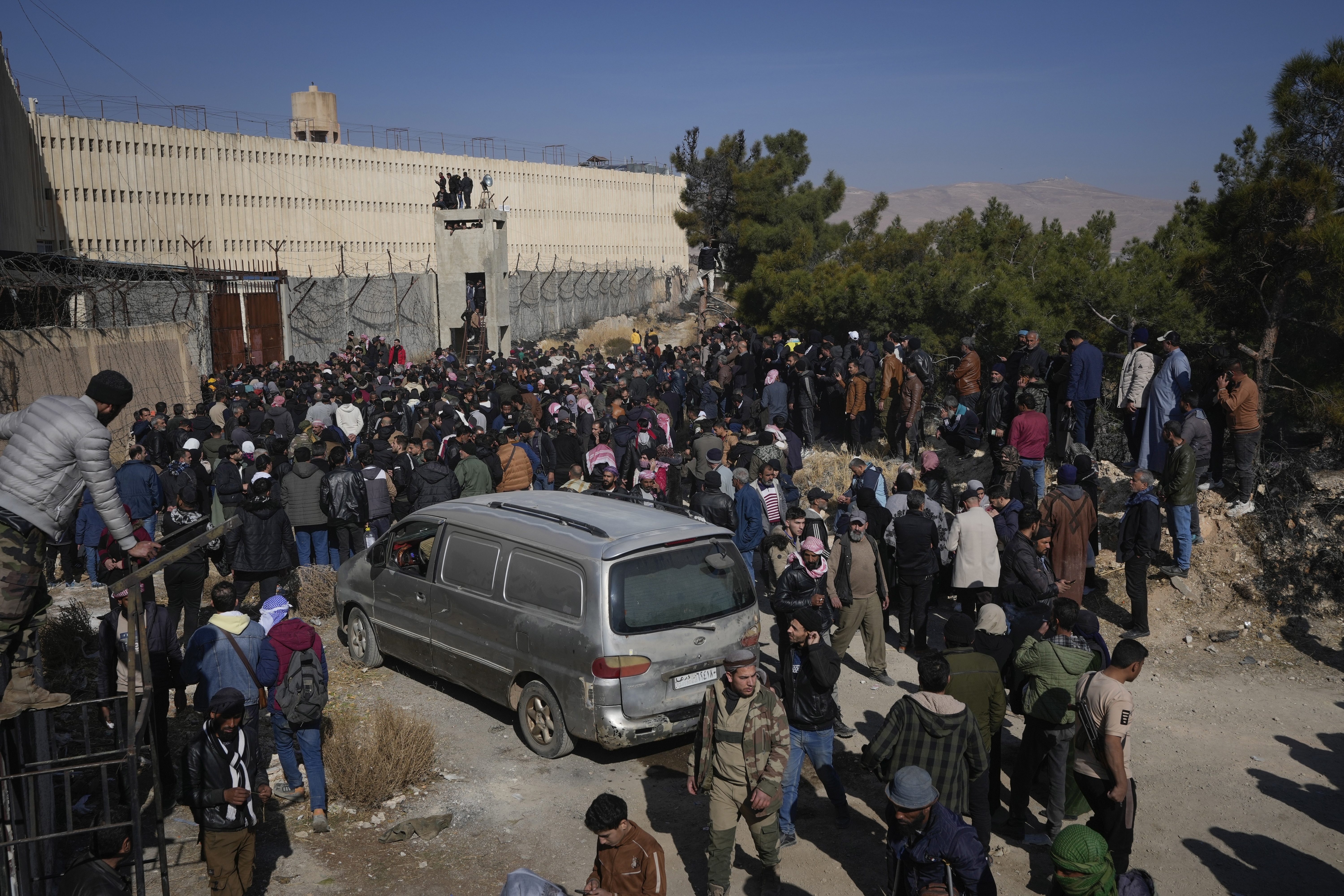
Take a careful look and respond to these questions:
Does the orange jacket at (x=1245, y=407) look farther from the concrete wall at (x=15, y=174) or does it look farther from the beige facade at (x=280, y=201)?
the beige facade at (x=280, y=201)

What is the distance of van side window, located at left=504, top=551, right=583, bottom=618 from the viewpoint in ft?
23.9

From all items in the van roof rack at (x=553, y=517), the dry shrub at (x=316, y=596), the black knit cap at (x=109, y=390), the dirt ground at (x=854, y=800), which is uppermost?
the black knit cap at (x=109, y=390)

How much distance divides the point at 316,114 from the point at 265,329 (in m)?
26.0

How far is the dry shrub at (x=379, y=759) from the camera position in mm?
7090

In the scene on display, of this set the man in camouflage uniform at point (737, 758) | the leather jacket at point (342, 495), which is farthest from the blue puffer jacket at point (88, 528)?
the man in camouflage uniform at point (737, 758)

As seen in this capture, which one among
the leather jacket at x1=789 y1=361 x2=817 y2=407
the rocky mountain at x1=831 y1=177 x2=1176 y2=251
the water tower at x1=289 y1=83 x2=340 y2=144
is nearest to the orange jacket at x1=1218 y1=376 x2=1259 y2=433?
the leather jacket at x1=789 y1=361 x2=817 y2=407

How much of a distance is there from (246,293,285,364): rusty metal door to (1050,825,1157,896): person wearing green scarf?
1070 inches

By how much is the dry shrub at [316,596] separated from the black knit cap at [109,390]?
6.27 meters

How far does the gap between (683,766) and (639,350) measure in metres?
19.9

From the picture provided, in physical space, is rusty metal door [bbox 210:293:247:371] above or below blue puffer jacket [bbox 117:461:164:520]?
above

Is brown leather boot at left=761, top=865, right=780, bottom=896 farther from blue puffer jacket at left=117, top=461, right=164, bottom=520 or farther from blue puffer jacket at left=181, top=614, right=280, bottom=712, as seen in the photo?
blue puffer jacket at left=117, top=461, right=164, bottom=520

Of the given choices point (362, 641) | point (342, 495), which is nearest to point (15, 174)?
point (342, 495)

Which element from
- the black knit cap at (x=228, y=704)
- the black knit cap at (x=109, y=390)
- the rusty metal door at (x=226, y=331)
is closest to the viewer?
the black knit cap at (x=109, y=390)

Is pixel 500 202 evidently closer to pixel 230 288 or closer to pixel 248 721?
pixel 230 288
